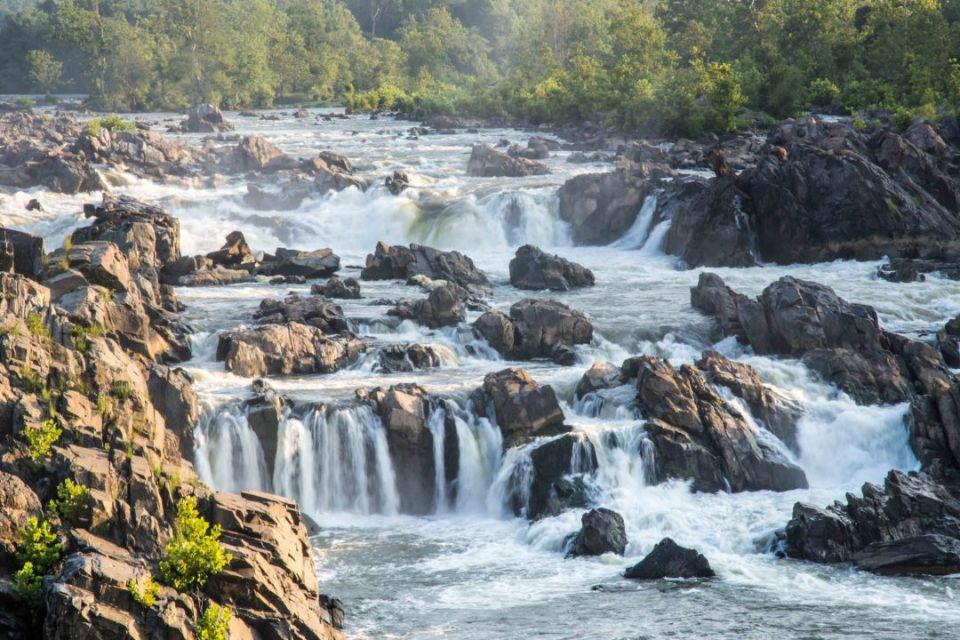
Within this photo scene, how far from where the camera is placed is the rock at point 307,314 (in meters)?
34.1

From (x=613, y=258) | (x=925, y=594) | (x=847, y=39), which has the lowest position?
(x=925, y=594)

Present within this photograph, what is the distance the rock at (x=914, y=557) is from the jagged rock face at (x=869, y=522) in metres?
0.07

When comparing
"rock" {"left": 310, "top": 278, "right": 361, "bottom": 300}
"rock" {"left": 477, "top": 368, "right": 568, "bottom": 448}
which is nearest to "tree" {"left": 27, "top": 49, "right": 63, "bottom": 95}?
"rock" {"left": 310, "top": 278, "right": 361, "bottom": 300}

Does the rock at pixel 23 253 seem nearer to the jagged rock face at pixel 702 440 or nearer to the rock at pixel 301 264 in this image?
the rock at pixel 301 264

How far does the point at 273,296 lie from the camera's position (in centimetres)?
3919

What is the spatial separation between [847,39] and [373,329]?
5798 centimetres

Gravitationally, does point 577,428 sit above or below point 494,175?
below

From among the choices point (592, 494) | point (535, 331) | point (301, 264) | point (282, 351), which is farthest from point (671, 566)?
point (301, 264)

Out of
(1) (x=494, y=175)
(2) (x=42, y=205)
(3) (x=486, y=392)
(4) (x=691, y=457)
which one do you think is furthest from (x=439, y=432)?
(1) (x=494, y=175)

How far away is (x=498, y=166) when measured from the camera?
62719mm

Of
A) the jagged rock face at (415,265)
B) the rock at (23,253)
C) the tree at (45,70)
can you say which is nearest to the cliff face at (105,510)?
the rock at (23,253)

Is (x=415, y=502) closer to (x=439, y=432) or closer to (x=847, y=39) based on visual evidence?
(x=439, y=432)

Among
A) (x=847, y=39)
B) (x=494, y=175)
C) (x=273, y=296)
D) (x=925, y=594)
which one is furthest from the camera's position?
(x=847, y=39)

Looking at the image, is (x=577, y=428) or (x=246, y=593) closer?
(x=246, y=593)
